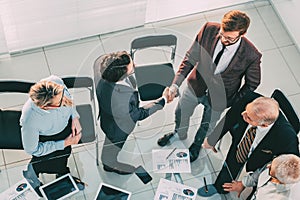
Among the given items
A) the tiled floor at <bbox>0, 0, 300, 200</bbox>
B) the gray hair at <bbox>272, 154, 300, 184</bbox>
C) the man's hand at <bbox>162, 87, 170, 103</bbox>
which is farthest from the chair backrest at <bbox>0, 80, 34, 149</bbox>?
the gray hair at <bbox>272, 154, 300, 184</bbox>

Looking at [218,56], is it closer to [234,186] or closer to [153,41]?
[153,41]

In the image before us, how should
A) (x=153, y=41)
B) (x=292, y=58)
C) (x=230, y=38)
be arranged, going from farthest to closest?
(x=292, y=58) < (x=153, y=41) < (x=230, y=38)

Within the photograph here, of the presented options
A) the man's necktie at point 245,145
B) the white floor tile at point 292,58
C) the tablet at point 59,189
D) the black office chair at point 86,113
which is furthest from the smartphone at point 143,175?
the white floor tile at point 292,58

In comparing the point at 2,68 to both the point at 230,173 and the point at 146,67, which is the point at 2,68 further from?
the point at 230,173

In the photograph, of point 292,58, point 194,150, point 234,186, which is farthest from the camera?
point 292,58

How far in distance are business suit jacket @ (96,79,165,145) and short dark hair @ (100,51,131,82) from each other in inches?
2.5

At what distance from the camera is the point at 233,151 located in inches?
183

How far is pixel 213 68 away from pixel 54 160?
4.90ft

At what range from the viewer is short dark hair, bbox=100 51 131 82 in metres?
4.17

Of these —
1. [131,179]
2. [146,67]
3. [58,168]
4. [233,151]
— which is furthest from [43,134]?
[233,151]

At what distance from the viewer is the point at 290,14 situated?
6.12 meters

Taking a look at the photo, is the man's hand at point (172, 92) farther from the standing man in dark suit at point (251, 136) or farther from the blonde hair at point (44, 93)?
the blonde hair at point (44, 93)

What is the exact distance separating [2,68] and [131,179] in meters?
1.97

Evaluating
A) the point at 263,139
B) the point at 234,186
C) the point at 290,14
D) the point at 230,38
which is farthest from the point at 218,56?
the point at 290,14
